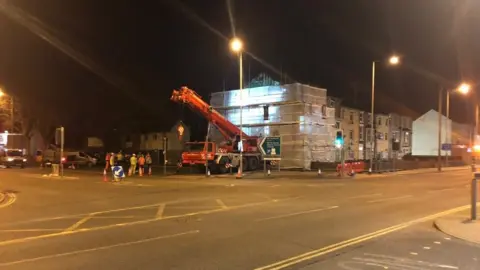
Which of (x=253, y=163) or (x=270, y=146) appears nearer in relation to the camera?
(x=270, y=146)

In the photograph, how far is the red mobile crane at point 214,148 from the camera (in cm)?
3819

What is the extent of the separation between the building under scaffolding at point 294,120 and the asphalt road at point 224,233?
94.8 ft

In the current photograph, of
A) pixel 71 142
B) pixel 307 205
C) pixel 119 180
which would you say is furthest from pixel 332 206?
pixel 71 142

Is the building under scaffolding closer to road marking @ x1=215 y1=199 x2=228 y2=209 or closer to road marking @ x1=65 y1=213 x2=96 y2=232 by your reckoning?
road marking @ x1=215 y1=199 x2=228 y2=209

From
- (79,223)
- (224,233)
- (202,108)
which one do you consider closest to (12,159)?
(202,108)

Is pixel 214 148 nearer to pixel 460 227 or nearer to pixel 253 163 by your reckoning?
pixel 253 163

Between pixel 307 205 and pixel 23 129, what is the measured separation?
209ft

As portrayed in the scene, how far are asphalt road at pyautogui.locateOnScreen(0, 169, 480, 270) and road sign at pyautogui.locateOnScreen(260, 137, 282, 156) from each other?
2004 centimetres

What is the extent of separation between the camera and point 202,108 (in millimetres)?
39594

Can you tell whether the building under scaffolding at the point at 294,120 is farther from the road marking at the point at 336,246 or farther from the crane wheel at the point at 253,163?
the road marking at the point at 336,246

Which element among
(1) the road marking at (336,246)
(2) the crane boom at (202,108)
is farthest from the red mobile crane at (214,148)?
(1) the road marking at (336,246)

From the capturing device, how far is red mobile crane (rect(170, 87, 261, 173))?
125 ft

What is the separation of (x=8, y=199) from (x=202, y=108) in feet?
70.5

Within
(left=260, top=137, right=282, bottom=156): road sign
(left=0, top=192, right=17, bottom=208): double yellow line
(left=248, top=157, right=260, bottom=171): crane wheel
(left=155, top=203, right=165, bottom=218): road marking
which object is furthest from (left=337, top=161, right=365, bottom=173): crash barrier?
(left=0, top=192, right=17, bottom=208): double yellow line
